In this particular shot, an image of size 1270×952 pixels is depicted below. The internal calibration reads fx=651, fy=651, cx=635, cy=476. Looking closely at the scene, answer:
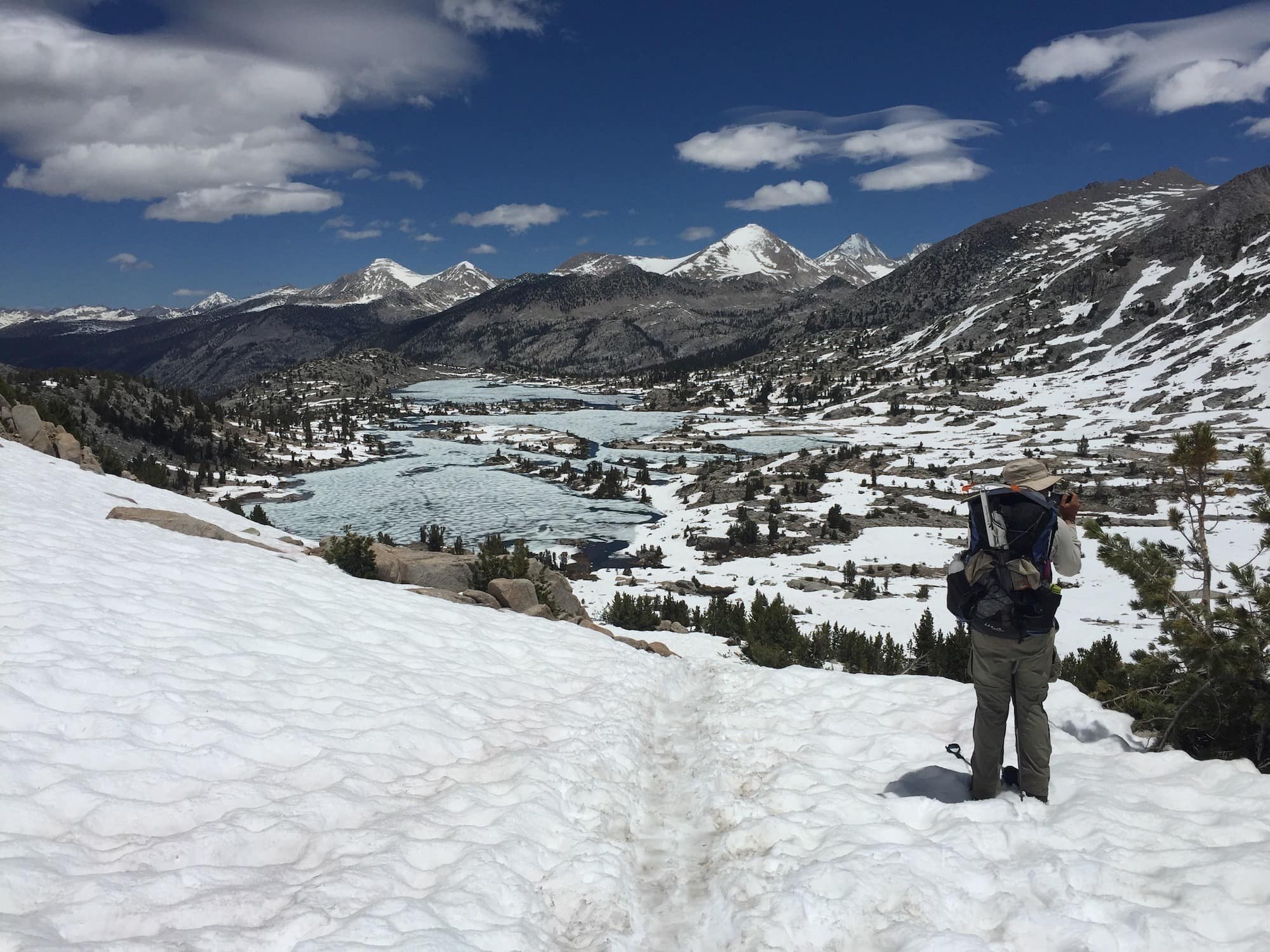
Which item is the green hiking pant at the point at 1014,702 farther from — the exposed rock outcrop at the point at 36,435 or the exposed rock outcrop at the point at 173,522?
the exposed rock outcrop at the point at 36,435

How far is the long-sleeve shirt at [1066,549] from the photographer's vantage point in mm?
5562

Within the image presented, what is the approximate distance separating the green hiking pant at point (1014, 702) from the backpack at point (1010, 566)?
166 millimetres

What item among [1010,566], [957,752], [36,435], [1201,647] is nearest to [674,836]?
[957,752]

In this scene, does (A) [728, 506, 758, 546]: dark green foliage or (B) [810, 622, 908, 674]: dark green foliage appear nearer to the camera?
(B) [810, 622, 908, 674]: dark green foliage

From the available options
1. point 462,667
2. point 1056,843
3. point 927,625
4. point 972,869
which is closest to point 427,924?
point 972,869

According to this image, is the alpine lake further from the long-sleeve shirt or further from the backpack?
the long-sleeve shirt

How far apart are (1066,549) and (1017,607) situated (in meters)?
0.64

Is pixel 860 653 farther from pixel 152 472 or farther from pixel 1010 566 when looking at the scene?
pixel 152 472

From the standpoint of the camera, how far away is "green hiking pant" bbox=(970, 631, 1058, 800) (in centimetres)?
590

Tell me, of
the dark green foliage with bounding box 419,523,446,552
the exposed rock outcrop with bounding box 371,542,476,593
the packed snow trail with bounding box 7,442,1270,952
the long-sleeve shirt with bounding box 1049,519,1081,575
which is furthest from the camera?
the dark green foliage with bounding box 419,523,446,552

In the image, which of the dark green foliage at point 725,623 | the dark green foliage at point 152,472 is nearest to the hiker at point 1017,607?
the dark green foliage at point 725,623

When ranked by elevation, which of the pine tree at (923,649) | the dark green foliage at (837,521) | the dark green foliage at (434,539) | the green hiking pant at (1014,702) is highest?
the green hiking pant at (1014,702)

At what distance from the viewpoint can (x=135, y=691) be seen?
663 centimetres

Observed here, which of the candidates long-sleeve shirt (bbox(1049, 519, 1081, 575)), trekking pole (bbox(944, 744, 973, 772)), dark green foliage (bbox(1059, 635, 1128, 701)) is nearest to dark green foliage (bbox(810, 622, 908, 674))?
dark green foliage (bbox(1059, 635, 1128, 701))
